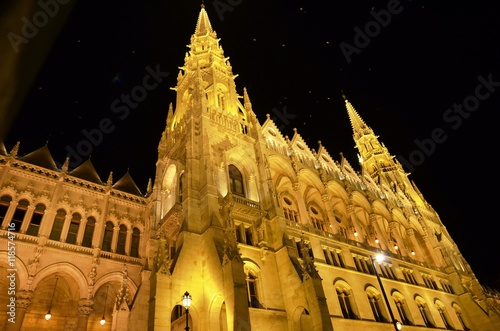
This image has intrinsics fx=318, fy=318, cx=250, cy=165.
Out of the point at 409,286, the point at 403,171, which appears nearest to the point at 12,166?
the point at 409,286

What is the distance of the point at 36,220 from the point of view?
21.9 meters

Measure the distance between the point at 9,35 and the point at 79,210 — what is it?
919 inches

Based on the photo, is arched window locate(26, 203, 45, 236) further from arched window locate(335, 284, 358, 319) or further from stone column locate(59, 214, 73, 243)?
arched window locate(335, 284, 358, 319)

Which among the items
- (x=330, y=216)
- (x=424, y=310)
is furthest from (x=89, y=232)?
(x=424, y=310)

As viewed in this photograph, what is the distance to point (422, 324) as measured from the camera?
24.0 m

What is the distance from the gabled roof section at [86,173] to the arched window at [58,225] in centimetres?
371

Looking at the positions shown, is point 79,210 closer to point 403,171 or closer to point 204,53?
point 204,53

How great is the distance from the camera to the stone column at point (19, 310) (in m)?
17.8

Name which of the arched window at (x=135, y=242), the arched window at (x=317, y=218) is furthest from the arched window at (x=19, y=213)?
the arched window at (x=317, y=218)

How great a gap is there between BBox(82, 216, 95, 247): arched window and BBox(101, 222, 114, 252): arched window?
0.92 meters

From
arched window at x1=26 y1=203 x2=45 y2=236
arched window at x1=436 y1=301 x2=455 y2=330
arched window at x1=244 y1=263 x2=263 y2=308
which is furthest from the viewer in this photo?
arched window at x1=436 y1=301 x2=455 y2=330

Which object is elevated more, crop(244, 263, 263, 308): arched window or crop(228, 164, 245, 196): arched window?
crop(228, 164, 245, 196): arched window

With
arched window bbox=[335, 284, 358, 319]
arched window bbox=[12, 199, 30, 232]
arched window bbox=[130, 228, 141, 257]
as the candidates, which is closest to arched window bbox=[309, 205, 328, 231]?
arched window bbox=[335, 284, 358, 319]

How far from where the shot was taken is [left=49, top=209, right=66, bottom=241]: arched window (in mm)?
21939
